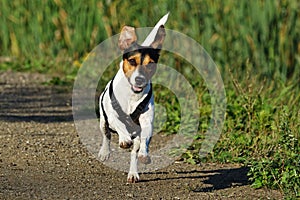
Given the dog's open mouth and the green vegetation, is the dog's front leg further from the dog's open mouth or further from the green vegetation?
the green vegetation

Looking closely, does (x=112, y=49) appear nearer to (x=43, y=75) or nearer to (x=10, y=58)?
(x=43, y=75)

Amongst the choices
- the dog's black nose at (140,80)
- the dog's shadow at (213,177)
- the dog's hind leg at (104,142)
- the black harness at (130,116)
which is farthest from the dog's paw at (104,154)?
the dog's black nose at (140,80)

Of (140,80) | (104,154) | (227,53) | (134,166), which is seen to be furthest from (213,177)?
(227,53)

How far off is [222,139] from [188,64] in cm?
238

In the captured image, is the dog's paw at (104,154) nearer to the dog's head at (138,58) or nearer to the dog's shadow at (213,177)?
the dog's shadow at (213,177)

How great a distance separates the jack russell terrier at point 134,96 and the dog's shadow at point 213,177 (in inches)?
17.7

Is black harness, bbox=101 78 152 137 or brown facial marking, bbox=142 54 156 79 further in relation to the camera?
black harness, bbox=101 78 152 137

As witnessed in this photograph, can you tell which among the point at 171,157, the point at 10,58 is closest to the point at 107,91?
the point at 171,157

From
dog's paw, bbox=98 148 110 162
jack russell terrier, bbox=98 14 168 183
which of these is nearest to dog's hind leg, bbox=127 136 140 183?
jack russell terrier, bbox=98 14 168 183

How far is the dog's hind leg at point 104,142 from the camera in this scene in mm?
6523

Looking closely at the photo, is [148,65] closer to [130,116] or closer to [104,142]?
[130,116]

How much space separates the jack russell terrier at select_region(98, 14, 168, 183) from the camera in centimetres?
591

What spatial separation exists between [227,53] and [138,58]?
3701 millimetres

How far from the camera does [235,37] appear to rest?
9406 millimetres
